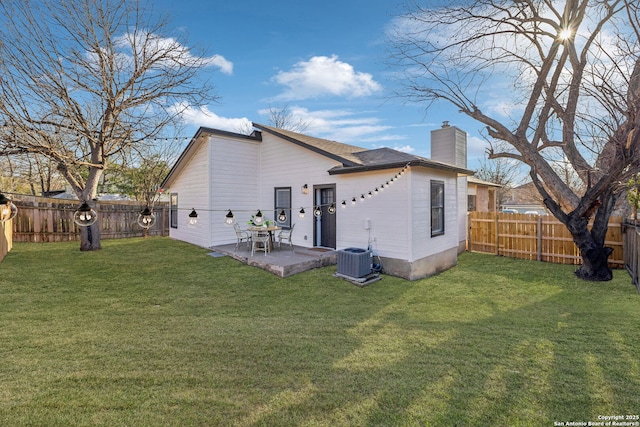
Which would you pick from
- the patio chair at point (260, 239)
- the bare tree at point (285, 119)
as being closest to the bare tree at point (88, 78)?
the patio chair at point (260, 239)

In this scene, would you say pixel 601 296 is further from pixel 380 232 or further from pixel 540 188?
pixel 380 232

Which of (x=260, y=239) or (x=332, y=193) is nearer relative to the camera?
(x=260, y=239)

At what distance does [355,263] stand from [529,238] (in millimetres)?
6788

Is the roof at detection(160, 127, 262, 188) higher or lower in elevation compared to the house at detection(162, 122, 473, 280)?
higher

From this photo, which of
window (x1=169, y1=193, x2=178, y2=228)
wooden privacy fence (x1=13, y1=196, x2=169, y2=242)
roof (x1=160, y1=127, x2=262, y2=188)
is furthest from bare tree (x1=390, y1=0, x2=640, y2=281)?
wooden privacy fence (x1=13, y1=196, x2=169, y2=242)

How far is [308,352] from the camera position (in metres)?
3.61

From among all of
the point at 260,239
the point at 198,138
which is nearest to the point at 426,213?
the point at 260,239

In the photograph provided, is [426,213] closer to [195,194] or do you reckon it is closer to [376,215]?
[376,215]

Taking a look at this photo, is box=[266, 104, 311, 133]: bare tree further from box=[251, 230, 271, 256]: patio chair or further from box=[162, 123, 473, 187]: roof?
box=[251, 230, 271, 256]: patio chair

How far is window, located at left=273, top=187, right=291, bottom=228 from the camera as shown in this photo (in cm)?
1005

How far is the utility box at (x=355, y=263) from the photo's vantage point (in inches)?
270

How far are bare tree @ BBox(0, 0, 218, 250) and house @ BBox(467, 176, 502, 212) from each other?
445 inches

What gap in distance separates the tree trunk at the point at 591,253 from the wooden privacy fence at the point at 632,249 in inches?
16.3

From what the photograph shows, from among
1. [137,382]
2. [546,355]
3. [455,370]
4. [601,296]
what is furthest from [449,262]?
[137,382]
